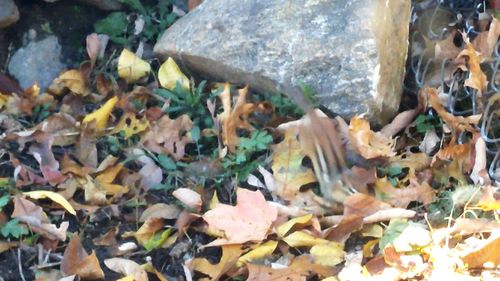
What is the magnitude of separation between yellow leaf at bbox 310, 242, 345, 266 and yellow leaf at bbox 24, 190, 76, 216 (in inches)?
32.8

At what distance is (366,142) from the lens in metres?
3.51

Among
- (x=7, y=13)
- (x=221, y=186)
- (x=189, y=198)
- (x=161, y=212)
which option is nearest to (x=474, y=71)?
(x=221, y=186)

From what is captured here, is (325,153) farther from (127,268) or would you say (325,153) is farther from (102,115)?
(102,115)

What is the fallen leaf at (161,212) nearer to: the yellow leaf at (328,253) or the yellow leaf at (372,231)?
the yellow leaf at (328,253)

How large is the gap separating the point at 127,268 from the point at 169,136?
696 millimetres

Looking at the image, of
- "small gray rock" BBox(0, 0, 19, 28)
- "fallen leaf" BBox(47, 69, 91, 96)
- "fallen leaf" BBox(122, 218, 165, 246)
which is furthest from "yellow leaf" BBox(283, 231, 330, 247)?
"small gray rock" BBox(0, 0, 19, 28)

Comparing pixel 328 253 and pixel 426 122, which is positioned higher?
pixel 426 122

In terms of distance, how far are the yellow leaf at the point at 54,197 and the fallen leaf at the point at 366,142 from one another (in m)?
1.00

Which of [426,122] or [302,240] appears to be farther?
[426,122]

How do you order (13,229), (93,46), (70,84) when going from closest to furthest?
(13,229) < (70,84) < (93,46)

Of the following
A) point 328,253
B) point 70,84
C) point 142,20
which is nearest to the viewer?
point 328,253

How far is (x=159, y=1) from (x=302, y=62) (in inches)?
33.9

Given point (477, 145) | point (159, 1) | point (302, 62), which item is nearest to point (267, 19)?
point (302, 62)

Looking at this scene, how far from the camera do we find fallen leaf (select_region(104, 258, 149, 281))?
3.16 meters
